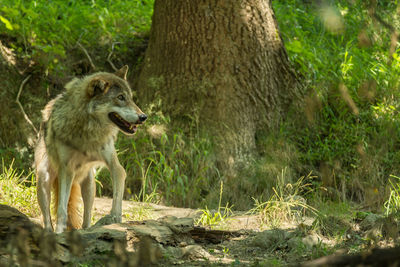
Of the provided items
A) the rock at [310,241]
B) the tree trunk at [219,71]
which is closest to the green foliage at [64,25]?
the tree trunk at [219,71]

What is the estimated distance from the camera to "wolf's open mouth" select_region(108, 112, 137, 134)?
553 cm

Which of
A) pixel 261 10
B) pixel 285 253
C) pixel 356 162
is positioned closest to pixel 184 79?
pixel 261 10

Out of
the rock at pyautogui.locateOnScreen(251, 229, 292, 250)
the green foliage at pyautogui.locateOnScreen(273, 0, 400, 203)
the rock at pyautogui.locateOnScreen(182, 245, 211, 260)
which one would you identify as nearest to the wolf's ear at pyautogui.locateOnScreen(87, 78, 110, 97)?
the rock at pyautogui.locateOnScreen(182, 245, 211, 260)

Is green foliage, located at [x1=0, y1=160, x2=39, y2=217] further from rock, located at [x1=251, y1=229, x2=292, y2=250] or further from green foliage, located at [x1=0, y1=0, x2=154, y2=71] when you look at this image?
rock, located at [x1=251, y1=229, x2=292, y2=250]

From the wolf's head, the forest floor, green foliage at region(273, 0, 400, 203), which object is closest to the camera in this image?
the forest floor

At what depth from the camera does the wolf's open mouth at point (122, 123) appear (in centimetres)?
553

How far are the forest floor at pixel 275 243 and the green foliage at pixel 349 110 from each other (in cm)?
192

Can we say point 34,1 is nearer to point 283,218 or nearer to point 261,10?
point 261,10

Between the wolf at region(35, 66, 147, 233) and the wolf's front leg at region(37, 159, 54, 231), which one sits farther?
the wolf's front leg at region(37, 159, 54, 231)

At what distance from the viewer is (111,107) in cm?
550

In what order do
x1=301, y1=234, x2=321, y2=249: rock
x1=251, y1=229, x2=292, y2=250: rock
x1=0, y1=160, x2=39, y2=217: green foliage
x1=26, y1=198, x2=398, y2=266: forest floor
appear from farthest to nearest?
x1=0, y1=160, x2=39, y2=217: green foliage, x1=251, y1=229, x2=292, y2=250: rock, x1=301, y1=234, x2=321, y2=249: rock, x1=26, y1=198, x2=398, y2=266: forest floor

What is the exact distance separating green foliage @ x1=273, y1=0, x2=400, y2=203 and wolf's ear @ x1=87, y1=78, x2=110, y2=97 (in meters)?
3.79

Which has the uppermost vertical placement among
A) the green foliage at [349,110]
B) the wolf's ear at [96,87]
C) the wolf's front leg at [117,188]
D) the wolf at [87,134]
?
the wolf's ear at [96,87]

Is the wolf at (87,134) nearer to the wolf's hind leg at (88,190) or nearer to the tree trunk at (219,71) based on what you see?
the wolf's hind leg at (88,190)
